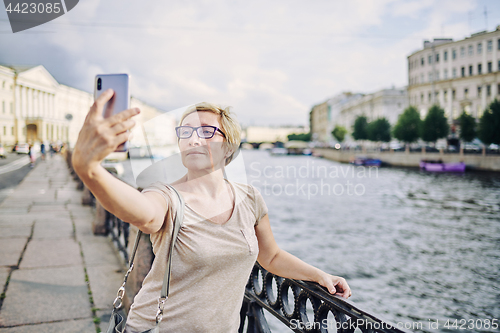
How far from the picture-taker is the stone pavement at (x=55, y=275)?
2873 mm

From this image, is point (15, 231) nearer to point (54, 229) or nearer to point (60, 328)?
point (54, 229)

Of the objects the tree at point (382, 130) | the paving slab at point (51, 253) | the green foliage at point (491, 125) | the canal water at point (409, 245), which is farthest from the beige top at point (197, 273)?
the tree at point (382, 130)

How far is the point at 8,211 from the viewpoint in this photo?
24.9 ft

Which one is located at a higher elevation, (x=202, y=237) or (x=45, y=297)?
(x=202, y=237)

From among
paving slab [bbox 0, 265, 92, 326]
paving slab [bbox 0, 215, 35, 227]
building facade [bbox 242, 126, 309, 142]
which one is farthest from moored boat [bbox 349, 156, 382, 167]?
building facade [bbox 242, 126, 309, 142]

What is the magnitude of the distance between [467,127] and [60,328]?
47.6 meters

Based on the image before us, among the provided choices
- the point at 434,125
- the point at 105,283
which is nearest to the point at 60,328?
the point at 105,283

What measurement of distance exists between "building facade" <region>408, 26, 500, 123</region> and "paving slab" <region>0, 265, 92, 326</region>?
52.6m

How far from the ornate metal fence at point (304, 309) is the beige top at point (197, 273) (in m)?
0.41

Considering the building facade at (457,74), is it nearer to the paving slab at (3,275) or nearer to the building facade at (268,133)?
the paving slab at (3,275)

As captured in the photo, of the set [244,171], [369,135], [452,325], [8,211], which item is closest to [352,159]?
[369,135]

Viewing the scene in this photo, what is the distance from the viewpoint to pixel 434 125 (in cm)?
4553

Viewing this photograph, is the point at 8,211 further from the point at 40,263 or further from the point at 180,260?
the point at 180,260

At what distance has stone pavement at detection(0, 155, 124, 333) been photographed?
287 cm
